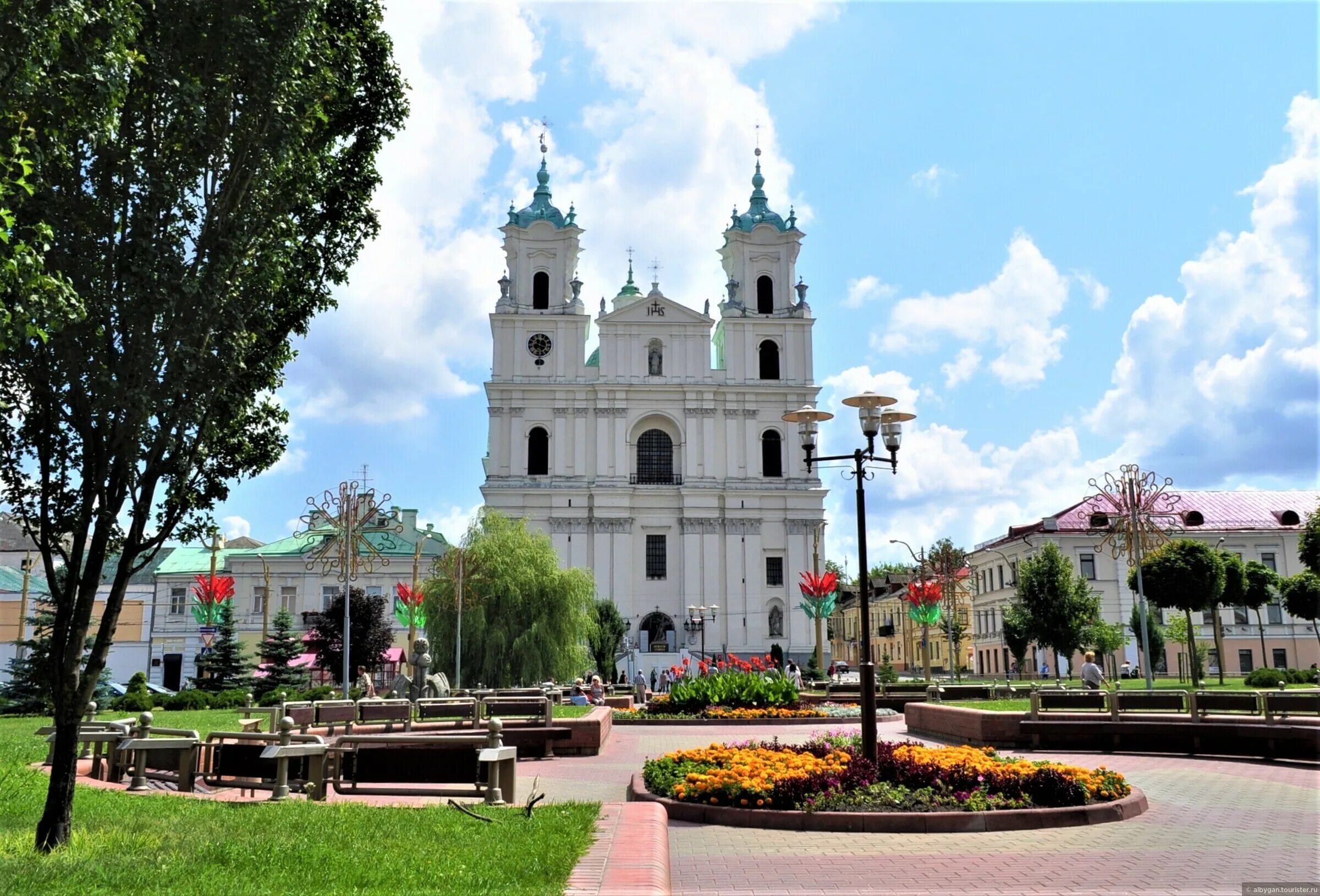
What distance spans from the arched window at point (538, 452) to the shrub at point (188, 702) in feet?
103

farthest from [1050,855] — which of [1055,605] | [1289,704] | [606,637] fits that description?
[606,637]

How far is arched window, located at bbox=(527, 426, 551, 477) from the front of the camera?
212ft

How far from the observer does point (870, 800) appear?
10312 mm

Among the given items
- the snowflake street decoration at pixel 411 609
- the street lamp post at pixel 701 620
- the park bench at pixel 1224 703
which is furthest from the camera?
the street lamp post at pixel 701 620

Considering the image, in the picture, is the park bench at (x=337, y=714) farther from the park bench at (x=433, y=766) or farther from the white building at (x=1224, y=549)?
the white building at (x=1224, y=549)

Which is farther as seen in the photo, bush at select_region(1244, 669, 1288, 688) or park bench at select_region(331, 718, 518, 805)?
bush at select_region(1244, 669, 1288, 688)

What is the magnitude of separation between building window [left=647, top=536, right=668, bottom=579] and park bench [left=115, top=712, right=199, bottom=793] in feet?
170

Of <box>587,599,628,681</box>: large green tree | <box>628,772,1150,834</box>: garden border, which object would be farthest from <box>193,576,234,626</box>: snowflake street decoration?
<box>628,772,1150,834</box>: garden border

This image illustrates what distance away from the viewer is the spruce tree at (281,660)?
4031 centimetres

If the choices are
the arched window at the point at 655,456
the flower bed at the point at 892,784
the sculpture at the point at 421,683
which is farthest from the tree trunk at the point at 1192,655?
the arched window at the point at 655,456

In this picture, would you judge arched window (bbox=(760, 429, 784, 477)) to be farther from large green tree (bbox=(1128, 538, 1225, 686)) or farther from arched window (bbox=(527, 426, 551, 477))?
large green tree (bbox=(1128, 538, 1225, 686))

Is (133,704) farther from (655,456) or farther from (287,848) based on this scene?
(655,456)

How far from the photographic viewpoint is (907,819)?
981 centimetres

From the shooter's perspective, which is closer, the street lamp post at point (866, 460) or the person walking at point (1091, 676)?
the street lamp post at point (866, 460)
